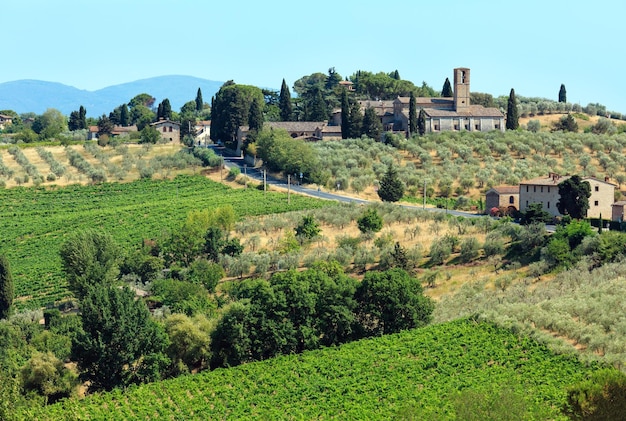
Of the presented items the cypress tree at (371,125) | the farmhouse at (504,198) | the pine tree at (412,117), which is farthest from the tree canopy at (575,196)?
the cypress tree at (371,125)

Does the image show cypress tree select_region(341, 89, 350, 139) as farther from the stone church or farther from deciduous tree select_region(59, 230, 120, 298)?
deciduous tree select_region(59, 230, 120, 298)

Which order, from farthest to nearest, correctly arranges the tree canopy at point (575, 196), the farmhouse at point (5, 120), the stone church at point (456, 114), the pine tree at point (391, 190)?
the farmhouse at point (5, 120), the stone church at point (456, 114), the pine tree at point (391, 190), the tree canopy at point (575, 196)

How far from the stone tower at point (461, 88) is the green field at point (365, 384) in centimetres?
7257

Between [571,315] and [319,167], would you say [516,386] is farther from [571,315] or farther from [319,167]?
[319,167]

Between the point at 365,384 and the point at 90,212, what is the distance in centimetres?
5182

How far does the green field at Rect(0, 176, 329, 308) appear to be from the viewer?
68.8m

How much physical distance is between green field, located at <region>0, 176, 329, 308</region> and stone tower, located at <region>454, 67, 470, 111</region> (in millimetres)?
35583

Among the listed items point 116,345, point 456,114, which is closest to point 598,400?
point 116,345

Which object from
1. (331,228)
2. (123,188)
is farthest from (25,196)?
(331,228)

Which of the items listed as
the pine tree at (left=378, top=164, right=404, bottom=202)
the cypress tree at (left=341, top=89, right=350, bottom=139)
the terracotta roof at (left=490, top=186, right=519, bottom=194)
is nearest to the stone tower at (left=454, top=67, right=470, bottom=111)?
the cypress tree at (left=341, top=89, right=350, bottom=139)

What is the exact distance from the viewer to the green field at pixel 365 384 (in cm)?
3772

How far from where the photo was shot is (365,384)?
40.4 metres

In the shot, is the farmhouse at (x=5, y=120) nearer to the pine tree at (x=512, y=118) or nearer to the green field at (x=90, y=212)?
the green field at (x=90, y=212)

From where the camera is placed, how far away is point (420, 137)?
109m
